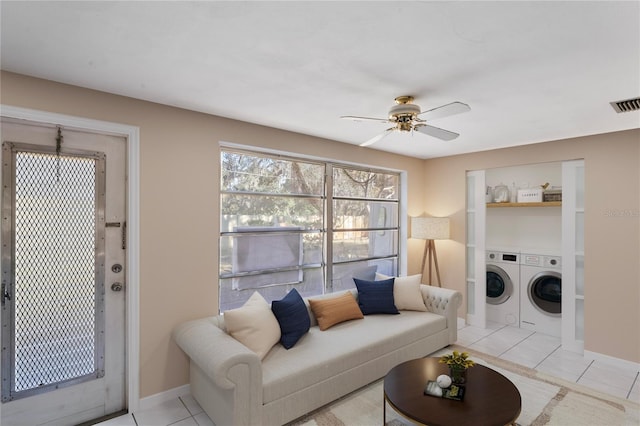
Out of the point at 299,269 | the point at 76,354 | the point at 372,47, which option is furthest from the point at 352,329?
the point at 372,47

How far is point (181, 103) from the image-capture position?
8.73 ft

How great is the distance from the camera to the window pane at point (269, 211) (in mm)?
3203

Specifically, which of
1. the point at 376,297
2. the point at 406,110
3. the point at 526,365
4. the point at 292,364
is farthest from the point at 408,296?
the point at 406,110

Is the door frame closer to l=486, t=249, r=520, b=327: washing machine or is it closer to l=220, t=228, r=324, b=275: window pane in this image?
l=220, t=228, r=324, b=275: window pane

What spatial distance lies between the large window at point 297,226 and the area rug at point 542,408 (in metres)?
1.28

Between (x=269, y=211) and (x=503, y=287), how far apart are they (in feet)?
11.6

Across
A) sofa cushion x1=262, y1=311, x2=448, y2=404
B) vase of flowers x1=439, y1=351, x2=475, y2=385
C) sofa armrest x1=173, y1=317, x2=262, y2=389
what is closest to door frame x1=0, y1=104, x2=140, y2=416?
sofa armrest x1=173, y1=317, x2=262, y2=389

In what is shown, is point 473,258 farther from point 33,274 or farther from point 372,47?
point 33,274

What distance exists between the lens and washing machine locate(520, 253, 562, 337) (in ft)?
13.7

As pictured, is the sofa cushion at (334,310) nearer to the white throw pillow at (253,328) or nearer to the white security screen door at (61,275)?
the white throw pillow at (253,328)

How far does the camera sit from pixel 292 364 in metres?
2.47

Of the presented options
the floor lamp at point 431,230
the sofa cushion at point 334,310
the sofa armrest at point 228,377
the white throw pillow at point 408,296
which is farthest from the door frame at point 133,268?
the floor lamp at point 431,230

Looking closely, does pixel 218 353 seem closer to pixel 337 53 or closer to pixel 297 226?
pixel 297 226

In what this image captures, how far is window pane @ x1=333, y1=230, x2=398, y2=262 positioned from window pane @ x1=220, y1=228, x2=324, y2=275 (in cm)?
31
